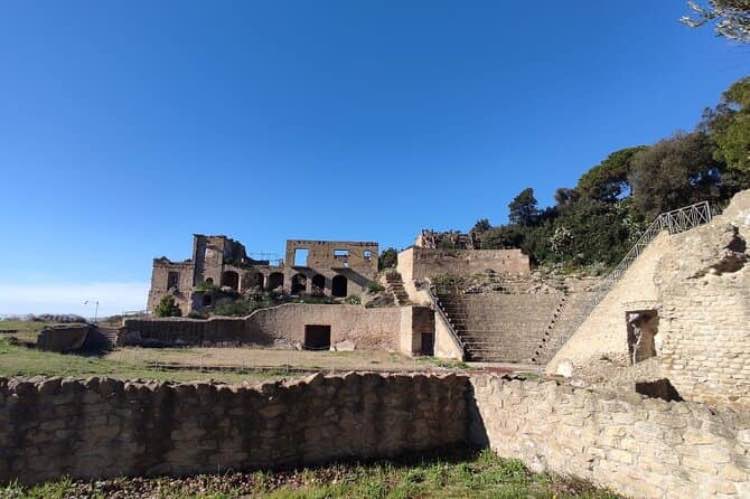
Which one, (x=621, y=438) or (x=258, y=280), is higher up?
(x=258, y=280)

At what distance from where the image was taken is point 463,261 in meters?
33.2

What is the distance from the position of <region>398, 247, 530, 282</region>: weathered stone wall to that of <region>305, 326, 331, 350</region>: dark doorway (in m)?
8.01

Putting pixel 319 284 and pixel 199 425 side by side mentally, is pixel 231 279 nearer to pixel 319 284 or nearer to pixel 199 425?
pixel 319 284

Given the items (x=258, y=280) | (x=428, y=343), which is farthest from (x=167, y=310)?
(x=428, y=343)


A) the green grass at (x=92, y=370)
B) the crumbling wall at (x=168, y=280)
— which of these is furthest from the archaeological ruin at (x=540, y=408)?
the crumbling wall at (x=168, y=280)

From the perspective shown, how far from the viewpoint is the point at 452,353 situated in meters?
20.0

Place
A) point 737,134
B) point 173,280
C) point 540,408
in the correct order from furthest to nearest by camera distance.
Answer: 1. point 173,280
2. point 737,134
3. point 540,408

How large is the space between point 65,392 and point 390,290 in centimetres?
2695

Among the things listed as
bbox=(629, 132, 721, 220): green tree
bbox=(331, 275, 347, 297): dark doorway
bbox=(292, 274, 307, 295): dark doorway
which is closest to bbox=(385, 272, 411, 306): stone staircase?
bbox=(331, 275, 347, 297): dark doorway

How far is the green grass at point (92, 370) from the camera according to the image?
10.4 m

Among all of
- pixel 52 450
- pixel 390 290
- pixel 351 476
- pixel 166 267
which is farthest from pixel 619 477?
pixel 166 267

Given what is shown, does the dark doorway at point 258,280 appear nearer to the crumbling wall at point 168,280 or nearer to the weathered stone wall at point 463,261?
the crumbling wall at point 168,280

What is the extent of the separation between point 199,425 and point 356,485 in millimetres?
1930

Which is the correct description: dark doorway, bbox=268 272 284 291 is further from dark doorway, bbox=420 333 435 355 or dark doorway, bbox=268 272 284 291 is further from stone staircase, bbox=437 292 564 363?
dark doorway, bbox=420 333 435 355
